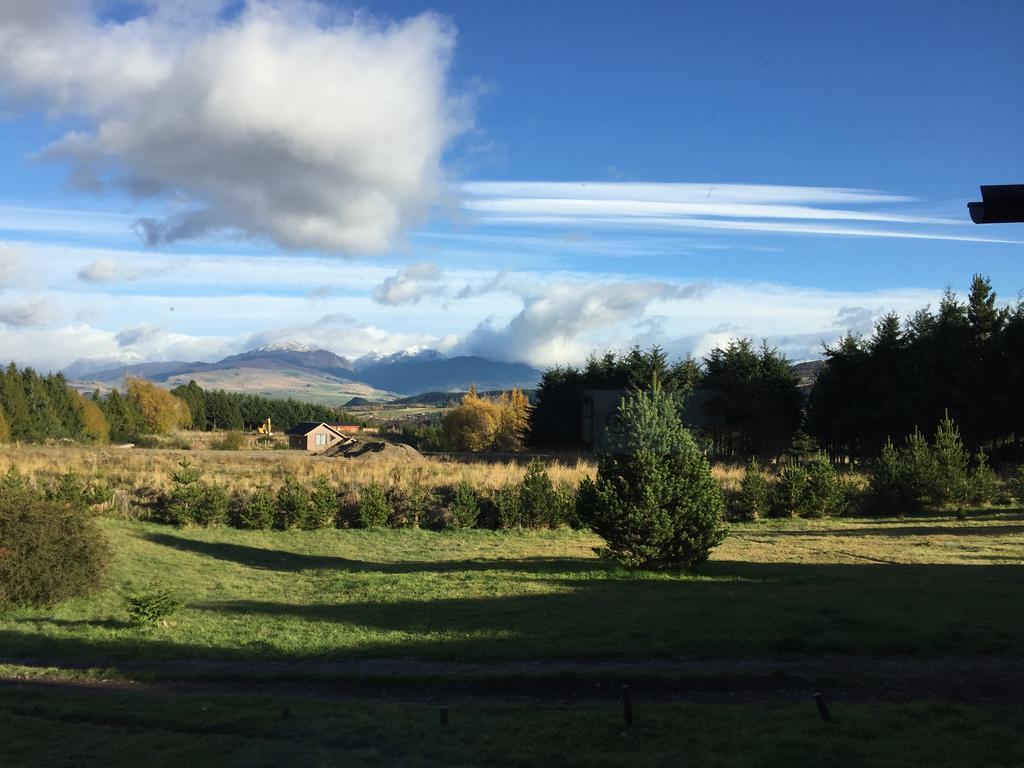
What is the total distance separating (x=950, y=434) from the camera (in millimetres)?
29969

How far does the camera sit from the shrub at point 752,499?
29.8 metres

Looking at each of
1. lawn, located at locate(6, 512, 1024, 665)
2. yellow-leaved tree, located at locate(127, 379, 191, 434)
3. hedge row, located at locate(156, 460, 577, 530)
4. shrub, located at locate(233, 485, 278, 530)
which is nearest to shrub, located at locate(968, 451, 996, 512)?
lawn, located at locate(6, 512, 1024, 665)

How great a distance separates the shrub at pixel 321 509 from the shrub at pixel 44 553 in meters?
11.4

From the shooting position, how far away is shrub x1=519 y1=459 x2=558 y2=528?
92.3 ft

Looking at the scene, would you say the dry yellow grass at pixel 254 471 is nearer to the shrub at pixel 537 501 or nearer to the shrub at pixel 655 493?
the shrub at pixel 537 501

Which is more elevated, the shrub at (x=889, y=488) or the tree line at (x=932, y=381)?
the tree line at (x=932, y=381)

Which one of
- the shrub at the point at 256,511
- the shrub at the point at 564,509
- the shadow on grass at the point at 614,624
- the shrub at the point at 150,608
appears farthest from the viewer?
the shrub at the point at 564,509

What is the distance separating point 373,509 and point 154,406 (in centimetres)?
8352

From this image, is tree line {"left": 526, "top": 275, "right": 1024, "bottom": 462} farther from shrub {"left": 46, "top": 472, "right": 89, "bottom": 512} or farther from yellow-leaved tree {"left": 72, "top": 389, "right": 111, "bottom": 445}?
yellow-leaved tree {"left": 72, "top": 389, "right": 111, "bottom": 445}

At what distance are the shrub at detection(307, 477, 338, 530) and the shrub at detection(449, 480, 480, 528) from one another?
173 inches

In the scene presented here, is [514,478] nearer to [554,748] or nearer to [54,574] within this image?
[54,574]

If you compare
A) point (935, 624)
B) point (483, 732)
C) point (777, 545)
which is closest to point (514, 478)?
point (777, 545)

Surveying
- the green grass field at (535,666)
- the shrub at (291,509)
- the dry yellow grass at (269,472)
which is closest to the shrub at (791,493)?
the dry yellow grass at (269,472)

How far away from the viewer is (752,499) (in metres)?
29.8
